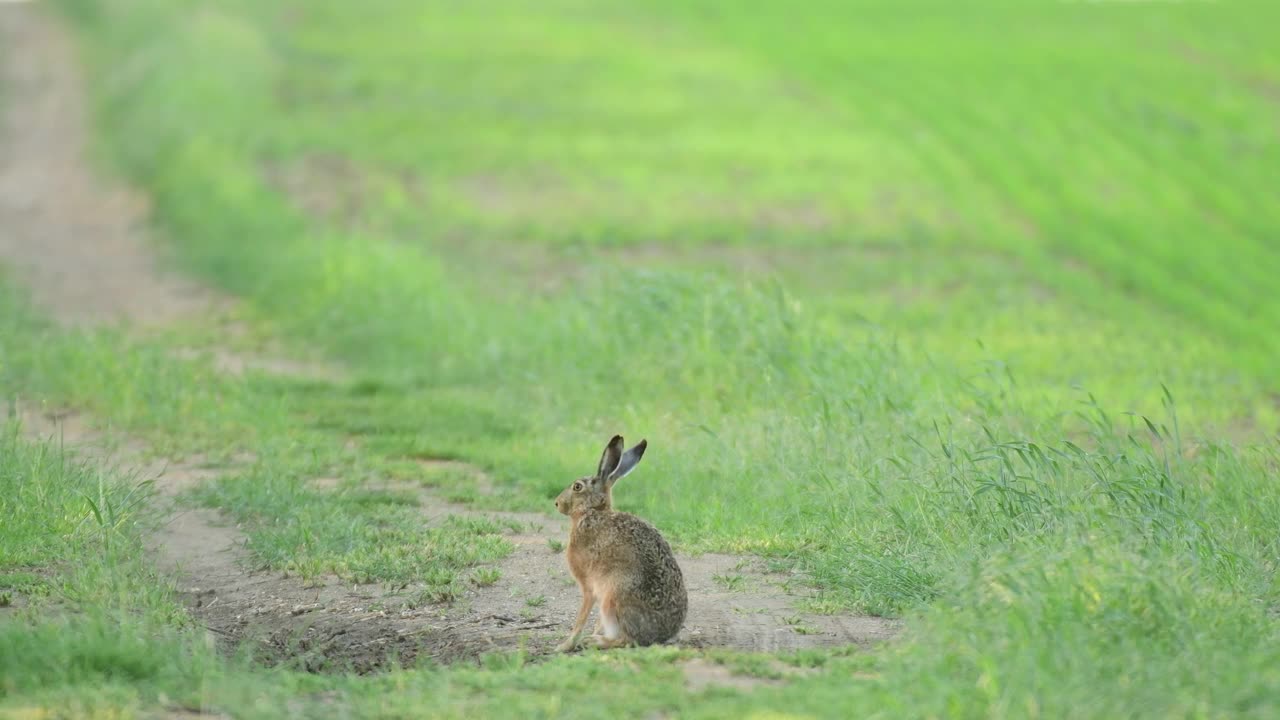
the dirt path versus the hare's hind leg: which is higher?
the hare's hind leg

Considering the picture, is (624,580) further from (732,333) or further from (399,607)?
(732,333)

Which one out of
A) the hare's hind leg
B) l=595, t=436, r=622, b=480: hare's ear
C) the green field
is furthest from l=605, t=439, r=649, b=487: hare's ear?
the green field

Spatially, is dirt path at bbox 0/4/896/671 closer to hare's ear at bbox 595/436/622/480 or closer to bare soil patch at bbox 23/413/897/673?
bare soil patch at bbox 23/413/897/673

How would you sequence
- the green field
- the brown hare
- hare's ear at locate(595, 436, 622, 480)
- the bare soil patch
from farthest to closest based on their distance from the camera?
1. hare's ear at locate(595, 436, 622, 480)
2. the bare soil patch
3. the brown hare
4. the green field

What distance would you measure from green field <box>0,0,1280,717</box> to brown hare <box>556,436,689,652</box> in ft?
1.27

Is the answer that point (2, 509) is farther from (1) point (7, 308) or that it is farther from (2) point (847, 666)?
(1) point (7, 308)

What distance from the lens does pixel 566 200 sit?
23.0 m

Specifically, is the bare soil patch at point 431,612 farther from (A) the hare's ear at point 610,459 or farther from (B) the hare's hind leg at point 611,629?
(A) the hare's ear at point 610,459

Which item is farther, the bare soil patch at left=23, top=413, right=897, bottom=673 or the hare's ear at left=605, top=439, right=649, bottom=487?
the hare's ear at left=605, top=439, right=649, bottom=487

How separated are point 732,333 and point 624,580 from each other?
5.72m

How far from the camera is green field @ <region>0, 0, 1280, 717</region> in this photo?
664 centimetres

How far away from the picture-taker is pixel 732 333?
12.9 meters

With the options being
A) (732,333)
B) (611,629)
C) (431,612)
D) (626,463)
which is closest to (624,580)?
(611,629)

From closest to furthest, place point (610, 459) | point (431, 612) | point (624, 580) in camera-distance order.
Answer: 1. point (624, 580)
2. point (610, 459)
3. point (431, 612)
